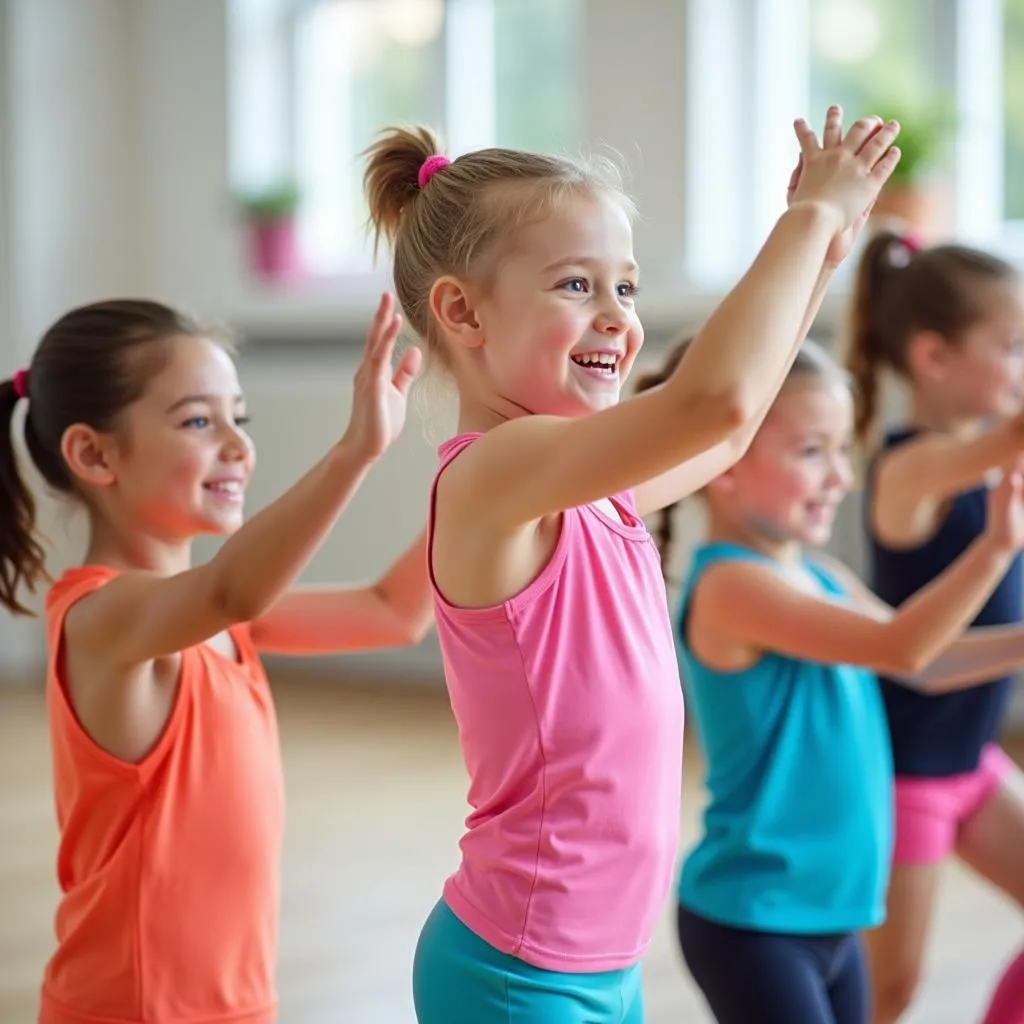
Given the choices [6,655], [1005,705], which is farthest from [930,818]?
[6,655]

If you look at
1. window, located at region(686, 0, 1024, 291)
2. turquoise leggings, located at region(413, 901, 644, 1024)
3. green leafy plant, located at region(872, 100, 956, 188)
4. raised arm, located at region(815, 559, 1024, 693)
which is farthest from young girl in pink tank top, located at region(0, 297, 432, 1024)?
window, located at region(686, 0, 1024, 291)

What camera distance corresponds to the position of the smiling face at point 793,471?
79.0 inches

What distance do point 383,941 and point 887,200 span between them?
260 cm

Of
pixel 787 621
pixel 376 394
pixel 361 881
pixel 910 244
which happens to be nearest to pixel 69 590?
pixel 376 394

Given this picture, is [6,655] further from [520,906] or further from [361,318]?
[520,906]

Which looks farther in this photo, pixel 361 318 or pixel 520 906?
pixel 361 318

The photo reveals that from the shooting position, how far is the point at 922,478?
242cm

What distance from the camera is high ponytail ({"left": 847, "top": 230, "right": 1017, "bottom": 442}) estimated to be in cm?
254

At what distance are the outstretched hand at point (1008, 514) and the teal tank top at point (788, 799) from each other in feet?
0.84

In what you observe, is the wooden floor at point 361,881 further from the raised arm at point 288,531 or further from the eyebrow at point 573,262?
Answer: the eyebrow at point 573,262

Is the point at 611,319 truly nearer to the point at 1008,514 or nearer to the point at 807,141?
the point at 807,141

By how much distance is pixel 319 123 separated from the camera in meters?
6.46

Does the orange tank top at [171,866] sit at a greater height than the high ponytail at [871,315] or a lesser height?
lesser

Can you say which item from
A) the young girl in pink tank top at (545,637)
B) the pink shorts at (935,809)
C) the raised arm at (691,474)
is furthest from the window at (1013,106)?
the young girl in pink tank top at (545,637)
